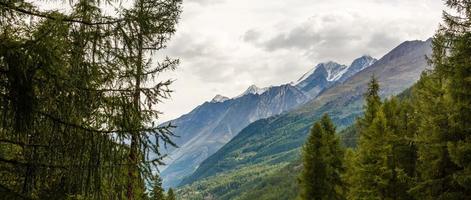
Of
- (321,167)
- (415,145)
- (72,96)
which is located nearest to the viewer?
(72,96)

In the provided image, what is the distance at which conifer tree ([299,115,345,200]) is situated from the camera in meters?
28.5

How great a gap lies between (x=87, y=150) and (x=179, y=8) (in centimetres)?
874

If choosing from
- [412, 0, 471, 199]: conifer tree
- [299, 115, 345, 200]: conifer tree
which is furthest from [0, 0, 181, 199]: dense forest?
[299, 115, 345, 200]: conifer tree

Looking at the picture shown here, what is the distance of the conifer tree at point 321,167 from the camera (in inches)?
1123

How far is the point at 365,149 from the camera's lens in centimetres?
2414

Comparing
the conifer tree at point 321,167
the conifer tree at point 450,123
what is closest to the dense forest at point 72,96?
the conifer tree at point 450,123

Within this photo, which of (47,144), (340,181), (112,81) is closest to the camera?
(47,144)

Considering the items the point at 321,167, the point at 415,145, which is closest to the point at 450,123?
the point at 415,145

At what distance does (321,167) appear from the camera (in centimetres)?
2877

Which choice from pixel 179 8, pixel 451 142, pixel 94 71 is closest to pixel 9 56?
pixel 94 71

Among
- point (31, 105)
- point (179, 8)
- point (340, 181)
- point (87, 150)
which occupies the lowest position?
point (340, 181)

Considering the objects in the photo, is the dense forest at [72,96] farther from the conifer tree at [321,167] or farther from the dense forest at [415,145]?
the conifer tree at [321,167]

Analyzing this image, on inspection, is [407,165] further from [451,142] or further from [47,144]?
[47,144]

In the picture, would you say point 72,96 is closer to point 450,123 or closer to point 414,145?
point 450,123
